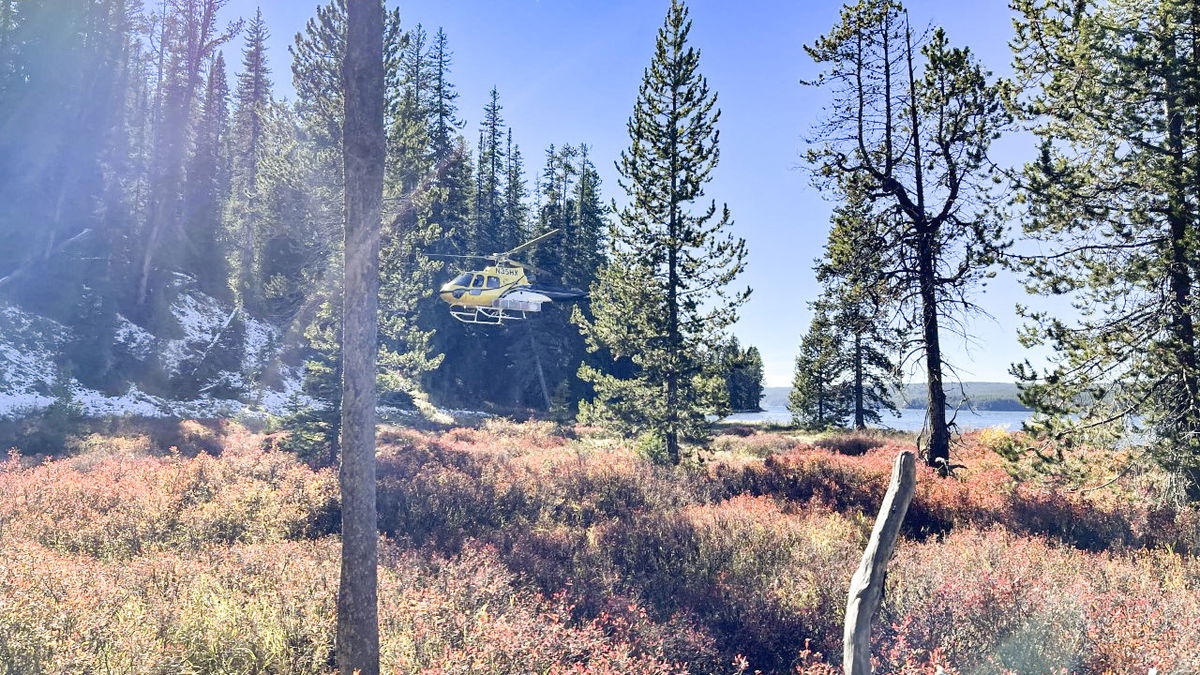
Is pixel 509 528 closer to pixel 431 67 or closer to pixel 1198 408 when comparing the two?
pixel 1198 408

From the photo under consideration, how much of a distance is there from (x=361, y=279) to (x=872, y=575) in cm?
500

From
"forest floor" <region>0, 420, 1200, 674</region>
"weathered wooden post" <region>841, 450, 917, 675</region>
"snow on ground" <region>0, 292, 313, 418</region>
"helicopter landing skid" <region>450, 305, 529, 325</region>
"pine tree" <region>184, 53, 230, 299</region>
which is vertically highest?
"pine tree" <region>184, 53, 230, 299</region>

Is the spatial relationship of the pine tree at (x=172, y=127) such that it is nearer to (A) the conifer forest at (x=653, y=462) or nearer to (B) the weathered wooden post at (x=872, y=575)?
(A) the conifer forest at (x=653, y=462)

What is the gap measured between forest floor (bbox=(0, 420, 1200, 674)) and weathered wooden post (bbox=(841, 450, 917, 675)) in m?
1.32

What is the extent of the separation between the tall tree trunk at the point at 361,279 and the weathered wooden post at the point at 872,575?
13.5 feet

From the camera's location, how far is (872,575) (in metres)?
3.93

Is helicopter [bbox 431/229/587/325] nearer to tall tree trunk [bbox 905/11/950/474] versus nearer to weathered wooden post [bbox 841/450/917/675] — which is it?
tall tree trunk [bbox 905/11/950/474]

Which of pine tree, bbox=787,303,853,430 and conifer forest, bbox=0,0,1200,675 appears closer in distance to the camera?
conifer forest, bbox=0,0,1200,675

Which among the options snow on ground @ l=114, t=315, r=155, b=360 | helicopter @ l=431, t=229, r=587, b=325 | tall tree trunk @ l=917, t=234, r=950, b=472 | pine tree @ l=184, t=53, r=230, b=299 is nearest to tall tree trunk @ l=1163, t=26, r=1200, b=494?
tall tree trunk @ l=917, t=234, r=950, b=472

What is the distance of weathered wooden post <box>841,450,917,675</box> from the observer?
12.3 feet

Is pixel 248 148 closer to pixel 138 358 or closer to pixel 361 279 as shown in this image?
pixel 138 358

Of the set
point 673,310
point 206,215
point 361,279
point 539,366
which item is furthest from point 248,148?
point 361,279

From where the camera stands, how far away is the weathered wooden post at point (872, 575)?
3764 millimetres

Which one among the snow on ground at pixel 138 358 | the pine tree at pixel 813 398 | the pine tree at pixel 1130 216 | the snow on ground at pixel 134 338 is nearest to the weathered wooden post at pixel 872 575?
the pine tree at pixel 1130 216
